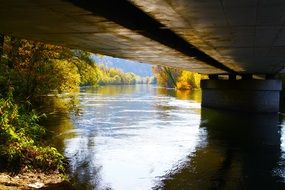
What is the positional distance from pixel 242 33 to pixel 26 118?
9.24m

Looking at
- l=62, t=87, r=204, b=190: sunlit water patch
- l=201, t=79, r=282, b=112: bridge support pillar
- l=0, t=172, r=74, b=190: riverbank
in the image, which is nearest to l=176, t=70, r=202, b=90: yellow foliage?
l=201, t=79, r=282, b=112: bridge support pillar

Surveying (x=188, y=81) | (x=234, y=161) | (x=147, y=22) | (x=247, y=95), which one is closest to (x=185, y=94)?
(x=188, y=81)

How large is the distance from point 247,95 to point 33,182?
34106 mm

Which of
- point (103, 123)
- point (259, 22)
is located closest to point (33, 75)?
point (103, 123)

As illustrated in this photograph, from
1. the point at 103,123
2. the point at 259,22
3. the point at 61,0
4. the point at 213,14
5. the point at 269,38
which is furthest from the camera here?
the point at 103,123

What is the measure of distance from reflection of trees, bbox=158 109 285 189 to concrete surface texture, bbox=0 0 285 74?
5.06m

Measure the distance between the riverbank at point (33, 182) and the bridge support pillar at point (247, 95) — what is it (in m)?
32.2

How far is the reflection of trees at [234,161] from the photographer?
1435 centimetres

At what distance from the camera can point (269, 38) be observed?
1553cm

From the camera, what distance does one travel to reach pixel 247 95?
43.1 meters

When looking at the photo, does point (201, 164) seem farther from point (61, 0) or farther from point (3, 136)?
point (61, 0)

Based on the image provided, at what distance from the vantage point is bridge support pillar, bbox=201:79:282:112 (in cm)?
4197

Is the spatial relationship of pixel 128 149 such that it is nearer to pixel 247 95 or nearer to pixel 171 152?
pixel 171 152

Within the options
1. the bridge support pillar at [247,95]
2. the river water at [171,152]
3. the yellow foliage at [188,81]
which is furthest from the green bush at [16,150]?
the yellow foliage at [188,81]
